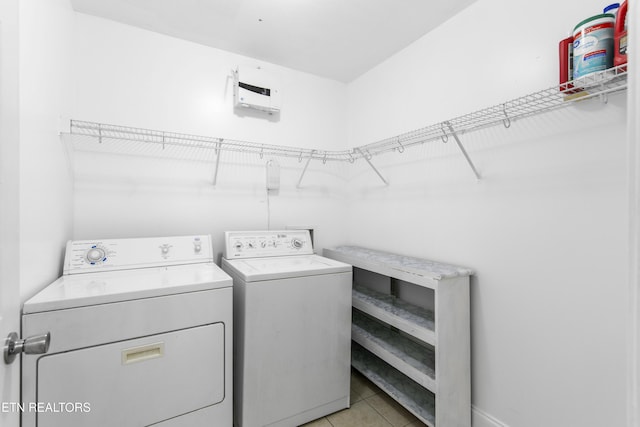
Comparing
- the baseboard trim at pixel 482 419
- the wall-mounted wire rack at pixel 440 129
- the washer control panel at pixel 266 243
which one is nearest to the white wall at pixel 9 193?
the wall-mounted wire rack at pixel 440 129

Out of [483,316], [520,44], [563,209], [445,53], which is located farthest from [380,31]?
[483,316]

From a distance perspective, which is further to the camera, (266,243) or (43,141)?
(266,243)

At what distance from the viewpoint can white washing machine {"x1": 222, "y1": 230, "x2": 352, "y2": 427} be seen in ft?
5.05

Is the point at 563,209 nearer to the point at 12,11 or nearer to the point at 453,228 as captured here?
the point at 453,228

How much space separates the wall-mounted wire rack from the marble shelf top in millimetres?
564

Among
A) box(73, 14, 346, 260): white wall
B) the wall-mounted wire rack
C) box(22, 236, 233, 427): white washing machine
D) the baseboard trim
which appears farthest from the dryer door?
the baseboard trim

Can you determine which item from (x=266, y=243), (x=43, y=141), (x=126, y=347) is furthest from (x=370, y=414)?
(x=43, y=141)

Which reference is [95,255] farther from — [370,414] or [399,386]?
[399,386]

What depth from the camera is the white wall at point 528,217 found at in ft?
3.86

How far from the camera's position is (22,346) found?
0.67 meters

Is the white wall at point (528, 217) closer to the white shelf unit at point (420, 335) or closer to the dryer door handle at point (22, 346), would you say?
the white shelf unit at point (420, 335)

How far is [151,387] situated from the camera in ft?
4.31

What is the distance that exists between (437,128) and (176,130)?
1784 mm

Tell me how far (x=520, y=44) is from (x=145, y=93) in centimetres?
229
